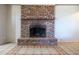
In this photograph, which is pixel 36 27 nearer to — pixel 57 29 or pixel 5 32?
pixel 57 29

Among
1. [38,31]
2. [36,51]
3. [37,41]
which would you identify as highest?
[38,31]

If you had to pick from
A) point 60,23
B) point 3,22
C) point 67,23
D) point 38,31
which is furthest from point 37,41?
point 67,23

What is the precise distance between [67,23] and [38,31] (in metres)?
1.61

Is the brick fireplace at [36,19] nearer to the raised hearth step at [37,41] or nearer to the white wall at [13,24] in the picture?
the white wall at [13,24]

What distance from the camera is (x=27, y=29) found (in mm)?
7977

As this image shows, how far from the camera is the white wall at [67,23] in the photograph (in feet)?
26.4

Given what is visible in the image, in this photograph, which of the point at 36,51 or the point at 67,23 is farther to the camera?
the point at 67,23

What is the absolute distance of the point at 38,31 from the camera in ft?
26.8

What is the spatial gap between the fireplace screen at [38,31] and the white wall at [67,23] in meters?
0.69

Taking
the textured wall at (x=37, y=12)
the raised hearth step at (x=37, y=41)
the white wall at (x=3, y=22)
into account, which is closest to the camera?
the raised hearth step at (x=37, y=41)

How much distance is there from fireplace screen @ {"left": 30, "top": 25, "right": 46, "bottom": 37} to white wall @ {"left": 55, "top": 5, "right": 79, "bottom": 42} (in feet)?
2.27

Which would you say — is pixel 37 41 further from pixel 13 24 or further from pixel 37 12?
pixel 13 24

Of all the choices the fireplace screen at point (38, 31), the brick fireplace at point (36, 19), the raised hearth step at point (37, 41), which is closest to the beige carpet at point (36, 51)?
the raised hearth step at point (37, 41)

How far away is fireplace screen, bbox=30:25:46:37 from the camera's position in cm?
808
